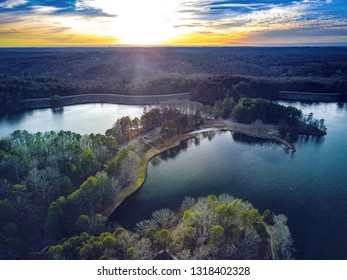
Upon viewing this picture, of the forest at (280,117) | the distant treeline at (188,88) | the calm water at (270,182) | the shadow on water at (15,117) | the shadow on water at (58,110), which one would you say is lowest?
the calm water at (270,182)

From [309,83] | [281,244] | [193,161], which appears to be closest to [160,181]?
[193,161]

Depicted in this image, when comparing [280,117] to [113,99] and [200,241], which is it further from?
[113,99]

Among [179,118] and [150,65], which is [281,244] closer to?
[179,118]

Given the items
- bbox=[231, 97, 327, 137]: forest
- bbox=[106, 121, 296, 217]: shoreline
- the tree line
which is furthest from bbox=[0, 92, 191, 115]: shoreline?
the tree line

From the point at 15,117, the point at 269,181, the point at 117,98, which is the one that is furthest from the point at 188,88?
the point at 269,181

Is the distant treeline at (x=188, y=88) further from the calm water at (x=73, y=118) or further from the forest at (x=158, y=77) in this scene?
the calm water at (x=73, y=118)

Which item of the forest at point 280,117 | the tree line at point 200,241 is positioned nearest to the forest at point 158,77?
the forest at point 280,117

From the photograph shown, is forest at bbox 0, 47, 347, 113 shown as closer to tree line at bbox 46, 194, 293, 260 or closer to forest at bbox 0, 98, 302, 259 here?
forest at bbox 0, 98, 302, 259
